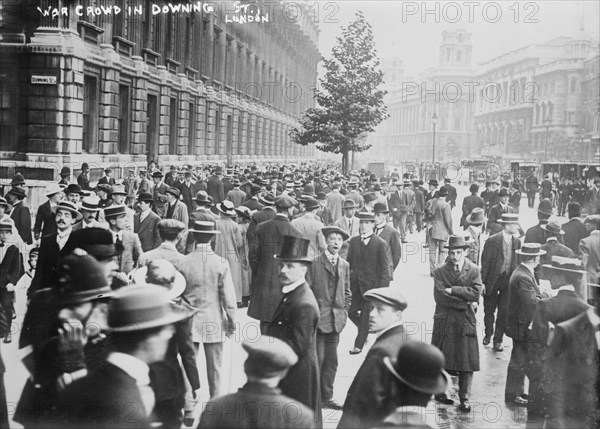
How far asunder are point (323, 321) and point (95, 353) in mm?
2573

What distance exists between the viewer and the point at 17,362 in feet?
24.0

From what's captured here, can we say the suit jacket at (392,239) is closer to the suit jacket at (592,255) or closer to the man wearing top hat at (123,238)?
the suit jacket at (592,255)

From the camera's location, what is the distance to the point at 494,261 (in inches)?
363

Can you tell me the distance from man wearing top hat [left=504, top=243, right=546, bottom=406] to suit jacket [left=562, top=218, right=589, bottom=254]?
115 inches

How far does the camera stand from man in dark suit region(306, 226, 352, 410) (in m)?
6.92

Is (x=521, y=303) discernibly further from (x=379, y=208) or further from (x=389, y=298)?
(x=379, y=208)

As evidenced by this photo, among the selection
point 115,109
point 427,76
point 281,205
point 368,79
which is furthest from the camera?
point 115,109

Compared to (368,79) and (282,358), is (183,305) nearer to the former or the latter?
(282,358)

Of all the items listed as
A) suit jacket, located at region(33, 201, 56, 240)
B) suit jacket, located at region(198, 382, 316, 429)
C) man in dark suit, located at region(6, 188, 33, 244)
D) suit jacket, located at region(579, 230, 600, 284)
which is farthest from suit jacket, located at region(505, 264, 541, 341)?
man in dark suit, located at region(6, 188, 33, 244)

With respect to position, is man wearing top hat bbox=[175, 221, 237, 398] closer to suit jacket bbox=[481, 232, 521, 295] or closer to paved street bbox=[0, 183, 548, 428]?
paved street bbox=[0, 183, 548, 428]

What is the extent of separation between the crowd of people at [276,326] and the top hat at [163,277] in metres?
0.02

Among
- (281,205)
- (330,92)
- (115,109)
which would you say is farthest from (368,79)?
(281,205)

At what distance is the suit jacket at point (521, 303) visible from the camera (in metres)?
7.18

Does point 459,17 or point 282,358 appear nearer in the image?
point 282,358
